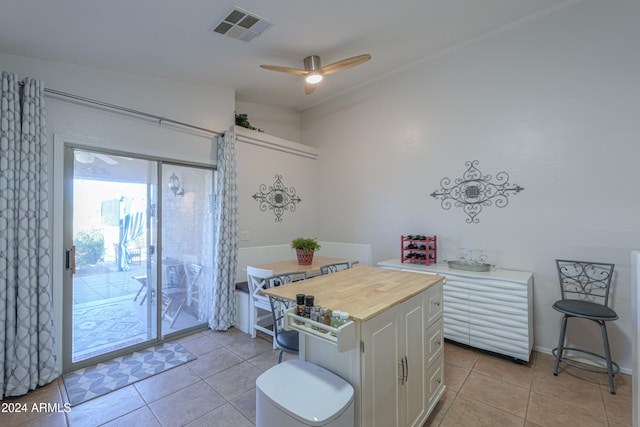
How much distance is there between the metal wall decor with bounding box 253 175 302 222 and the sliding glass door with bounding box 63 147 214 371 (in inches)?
31.7

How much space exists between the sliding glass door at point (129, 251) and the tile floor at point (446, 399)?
65cm

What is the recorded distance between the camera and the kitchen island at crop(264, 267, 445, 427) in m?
1.36

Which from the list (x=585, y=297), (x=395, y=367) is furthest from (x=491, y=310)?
(x=395, y=367)

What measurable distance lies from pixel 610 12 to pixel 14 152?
549 centimetres

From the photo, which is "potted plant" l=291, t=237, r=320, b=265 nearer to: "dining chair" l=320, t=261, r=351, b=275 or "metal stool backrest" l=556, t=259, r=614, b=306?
"dining chair" l=320, t=261, r=351, b=275

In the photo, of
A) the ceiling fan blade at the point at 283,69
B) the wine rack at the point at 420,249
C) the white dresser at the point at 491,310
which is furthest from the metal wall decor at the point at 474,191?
the ceiling fan blade at the point at 283,69

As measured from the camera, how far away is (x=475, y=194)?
11.0 ft

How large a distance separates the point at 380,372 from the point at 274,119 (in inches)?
177

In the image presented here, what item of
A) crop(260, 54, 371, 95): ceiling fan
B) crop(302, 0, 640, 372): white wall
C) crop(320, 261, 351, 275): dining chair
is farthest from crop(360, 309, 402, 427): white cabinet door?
crop(260, 54, 371, 95): ceiling fan

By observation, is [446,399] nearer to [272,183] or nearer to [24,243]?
[272,183]

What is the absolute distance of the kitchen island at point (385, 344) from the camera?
4.46 feet

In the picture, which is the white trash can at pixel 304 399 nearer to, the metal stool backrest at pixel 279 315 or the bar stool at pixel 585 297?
the metal stool backrest at pixel 279 315

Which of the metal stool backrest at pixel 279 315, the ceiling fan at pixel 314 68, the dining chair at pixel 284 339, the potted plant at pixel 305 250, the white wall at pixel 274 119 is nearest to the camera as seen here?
the dining chair at pixel 284 339

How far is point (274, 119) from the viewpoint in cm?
496
